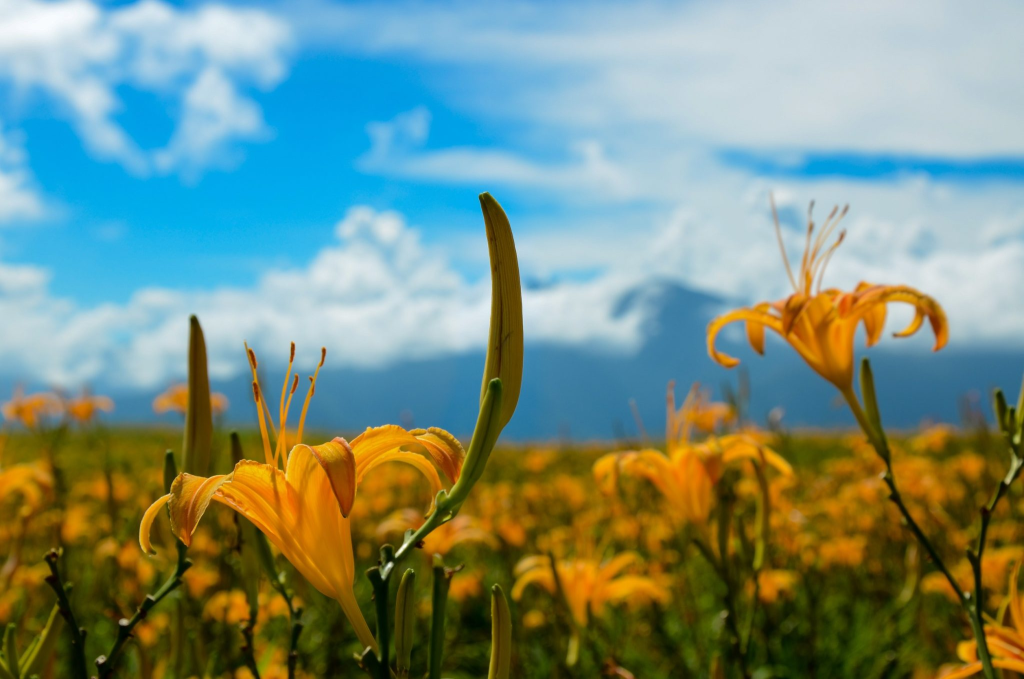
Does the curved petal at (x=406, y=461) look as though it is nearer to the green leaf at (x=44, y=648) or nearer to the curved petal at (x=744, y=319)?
the green leaf at (x=44, y=648)

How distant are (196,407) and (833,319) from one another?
1.16 m

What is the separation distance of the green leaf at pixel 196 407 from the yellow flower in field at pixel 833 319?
976 mm

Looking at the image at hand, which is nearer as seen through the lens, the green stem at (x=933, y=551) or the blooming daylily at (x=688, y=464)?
the green stem at (x=933, y=551)

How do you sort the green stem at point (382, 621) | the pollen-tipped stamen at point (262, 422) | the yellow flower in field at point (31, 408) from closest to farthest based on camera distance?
the green stem at point (382, 621) < the pollen-tipped stamen at point (262, 422) < the yellow flower in field at point (31, 408)

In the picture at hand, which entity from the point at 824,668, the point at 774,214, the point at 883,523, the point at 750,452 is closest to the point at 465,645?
the point at 824,668

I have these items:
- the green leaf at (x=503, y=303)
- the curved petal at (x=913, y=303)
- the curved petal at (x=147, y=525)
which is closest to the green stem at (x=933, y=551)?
the curved petal at (x=913, y=303)

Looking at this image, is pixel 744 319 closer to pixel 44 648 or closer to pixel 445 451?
pixel 445 451

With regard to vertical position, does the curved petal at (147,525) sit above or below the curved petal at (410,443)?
below

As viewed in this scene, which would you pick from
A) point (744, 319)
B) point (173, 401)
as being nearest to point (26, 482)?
point (744, 319)

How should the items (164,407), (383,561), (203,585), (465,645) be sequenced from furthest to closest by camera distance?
(164,407) → (465,645) → (203,585) → (383,561)

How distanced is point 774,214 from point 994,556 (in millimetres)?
1868

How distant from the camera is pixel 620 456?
1.77m

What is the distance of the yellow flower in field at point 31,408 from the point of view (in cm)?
311

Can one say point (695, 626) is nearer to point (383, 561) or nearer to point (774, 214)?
point (774, 214)
